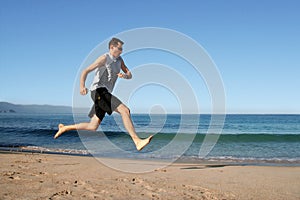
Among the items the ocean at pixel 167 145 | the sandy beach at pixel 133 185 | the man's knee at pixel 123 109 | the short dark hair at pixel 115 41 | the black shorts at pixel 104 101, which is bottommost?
the ocean at pixel 167 145

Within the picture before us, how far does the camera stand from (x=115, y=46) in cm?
604

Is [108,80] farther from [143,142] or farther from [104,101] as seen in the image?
[143,142]

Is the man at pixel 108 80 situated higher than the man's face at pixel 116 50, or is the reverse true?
the man's face at pixel 116 50

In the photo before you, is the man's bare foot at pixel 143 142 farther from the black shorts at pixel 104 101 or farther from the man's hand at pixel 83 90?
the man's hand at pixel 83 90

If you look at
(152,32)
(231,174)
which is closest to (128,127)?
(152,32)

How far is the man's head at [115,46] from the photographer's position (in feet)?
19.8

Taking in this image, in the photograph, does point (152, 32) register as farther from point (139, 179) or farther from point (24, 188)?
point (24, 188)

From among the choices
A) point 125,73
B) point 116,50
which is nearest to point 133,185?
point 125,73

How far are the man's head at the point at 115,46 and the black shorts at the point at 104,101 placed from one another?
2.30 ft

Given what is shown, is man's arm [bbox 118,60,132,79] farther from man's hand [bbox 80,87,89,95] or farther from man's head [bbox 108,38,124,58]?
man's hand [bbox 80,87,89,95]

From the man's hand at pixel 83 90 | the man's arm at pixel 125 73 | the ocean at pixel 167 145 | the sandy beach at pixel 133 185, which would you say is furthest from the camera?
the ocean at pixel 167 145

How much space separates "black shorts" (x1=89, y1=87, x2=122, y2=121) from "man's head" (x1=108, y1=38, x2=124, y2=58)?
0.70 metres

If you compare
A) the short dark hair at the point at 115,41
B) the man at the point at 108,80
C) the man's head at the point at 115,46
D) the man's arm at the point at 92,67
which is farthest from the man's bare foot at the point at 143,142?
the short dark hair at the point at 115,41

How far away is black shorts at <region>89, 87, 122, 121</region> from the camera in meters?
6.09
